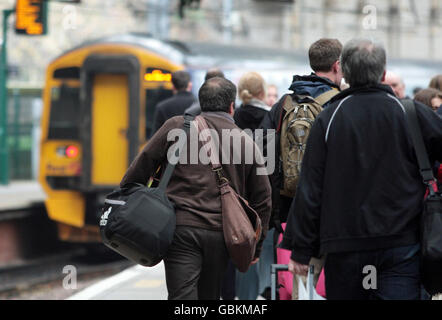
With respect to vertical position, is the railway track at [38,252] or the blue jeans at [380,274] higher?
the blue jeans at [380,274]

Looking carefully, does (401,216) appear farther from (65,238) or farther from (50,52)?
(50,52)

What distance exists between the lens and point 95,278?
1207 cm

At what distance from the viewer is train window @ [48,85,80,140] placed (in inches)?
531

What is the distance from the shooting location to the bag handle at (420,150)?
159 inches

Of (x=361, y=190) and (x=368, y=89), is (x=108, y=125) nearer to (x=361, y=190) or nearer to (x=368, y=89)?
(x=368, y=89)

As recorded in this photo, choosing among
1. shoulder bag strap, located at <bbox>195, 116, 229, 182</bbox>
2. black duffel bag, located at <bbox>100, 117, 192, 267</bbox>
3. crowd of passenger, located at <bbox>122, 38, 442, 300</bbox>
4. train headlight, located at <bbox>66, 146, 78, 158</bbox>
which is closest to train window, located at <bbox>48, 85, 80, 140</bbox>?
train headlight, located at <bbox>66, 146, 78, 158</bbox>

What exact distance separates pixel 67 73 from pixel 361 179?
9928 mm

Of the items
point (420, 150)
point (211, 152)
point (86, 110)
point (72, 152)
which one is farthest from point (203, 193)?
point (72, 152)

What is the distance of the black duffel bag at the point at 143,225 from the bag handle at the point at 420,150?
126 centimetres

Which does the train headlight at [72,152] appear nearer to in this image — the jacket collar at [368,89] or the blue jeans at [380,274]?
the jacket collar at [368,89]

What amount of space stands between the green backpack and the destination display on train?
42.0ft

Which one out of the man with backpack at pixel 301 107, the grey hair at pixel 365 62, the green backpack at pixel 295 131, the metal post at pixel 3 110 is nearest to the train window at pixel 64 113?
the metal post at pixel 3 110
